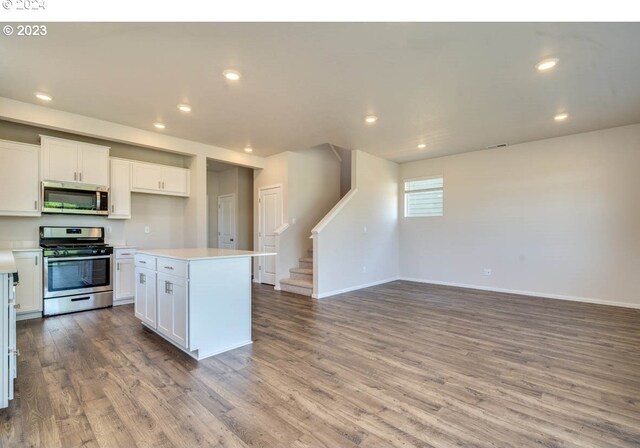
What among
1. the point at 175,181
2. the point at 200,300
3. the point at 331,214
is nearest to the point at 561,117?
the point at 331,214

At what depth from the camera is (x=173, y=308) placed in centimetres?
286

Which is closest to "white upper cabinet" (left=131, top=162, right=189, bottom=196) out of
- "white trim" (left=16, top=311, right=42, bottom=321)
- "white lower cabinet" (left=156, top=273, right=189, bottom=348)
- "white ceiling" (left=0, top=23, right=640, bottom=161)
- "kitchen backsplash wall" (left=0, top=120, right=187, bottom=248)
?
"kitchen backsplash wall" (left=0, top=120, right=187, bottom=248)

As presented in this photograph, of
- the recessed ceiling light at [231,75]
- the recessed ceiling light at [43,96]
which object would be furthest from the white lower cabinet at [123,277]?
the recessed ceiling light at [231,75]

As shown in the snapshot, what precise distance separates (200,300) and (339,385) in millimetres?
1428

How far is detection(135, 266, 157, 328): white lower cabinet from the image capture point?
10.5 feet

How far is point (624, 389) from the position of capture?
218cm

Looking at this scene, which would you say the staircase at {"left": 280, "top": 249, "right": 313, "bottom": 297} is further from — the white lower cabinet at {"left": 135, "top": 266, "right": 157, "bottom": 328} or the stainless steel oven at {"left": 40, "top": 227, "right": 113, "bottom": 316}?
the stainless steel oven at {"left": 40, "top": 227, "right": 113, "bottom": 316}

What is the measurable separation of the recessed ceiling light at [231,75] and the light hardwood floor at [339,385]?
2.70m

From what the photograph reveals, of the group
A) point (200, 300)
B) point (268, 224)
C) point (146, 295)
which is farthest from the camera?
point (268, 224)

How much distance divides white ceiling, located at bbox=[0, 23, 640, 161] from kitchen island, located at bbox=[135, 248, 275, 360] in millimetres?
1799

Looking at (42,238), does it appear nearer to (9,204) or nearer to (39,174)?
(9,204)

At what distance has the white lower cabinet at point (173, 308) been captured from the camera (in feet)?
8.84

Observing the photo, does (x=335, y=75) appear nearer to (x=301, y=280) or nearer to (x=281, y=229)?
(x=281, y=229)

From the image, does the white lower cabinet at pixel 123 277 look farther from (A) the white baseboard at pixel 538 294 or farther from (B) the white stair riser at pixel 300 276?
(A) the white baseboard at pixel 538 294
